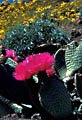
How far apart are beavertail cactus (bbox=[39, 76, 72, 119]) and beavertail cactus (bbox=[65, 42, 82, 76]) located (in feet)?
1.69

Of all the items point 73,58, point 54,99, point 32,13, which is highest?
point 32,13

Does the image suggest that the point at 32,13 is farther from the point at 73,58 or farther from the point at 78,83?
the point at 78,83

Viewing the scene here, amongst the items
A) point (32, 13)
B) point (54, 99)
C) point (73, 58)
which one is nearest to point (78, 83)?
point (54, 99)

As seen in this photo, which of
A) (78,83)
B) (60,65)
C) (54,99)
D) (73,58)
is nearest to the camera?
(54,99)

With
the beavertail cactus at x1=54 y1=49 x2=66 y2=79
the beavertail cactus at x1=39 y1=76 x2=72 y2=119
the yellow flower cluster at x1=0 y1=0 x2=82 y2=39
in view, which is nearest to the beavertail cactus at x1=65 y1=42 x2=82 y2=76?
the beavertail cactus at x1=54 y1=49 x2=66 y2=79

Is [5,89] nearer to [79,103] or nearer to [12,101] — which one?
[12,101]

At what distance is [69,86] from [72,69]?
0.15 metres

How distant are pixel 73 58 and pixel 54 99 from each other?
63 centimetres

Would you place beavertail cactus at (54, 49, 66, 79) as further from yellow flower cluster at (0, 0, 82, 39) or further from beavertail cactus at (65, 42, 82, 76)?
yellow flower cluster at (0, 0, 82, 39)

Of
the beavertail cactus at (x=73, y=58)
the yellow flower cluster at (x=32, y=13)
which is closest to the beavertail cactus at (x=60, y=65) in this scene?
the beavertail cactus at (x=73, y=58)

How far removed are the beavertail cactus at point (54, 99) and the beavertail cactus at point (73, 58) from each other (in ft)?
1.69

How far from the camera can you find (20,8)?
9.88 metres

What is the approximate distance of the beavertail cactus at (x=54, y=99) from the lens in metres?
1.65

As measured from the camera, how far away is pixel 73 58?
7.18ft
